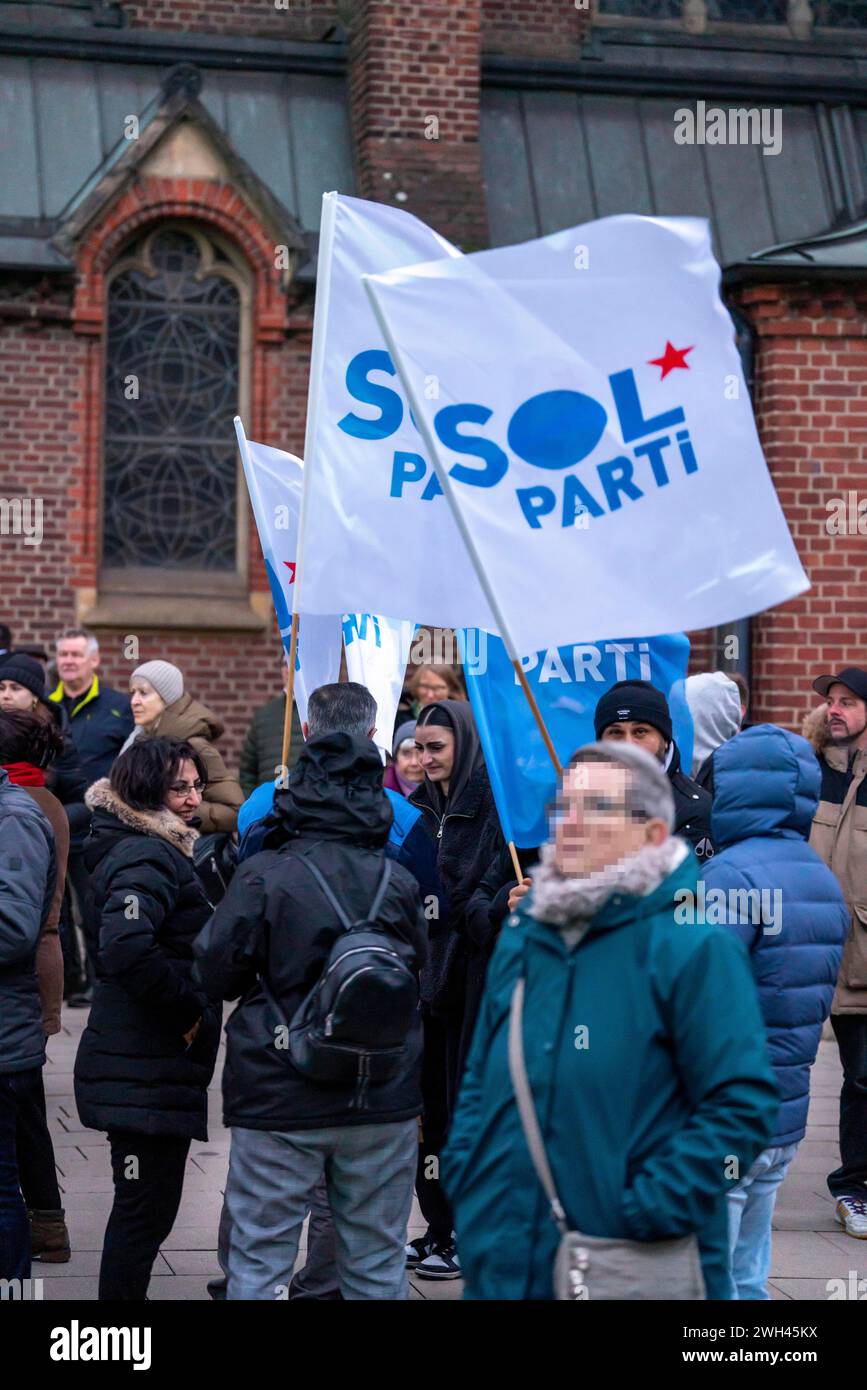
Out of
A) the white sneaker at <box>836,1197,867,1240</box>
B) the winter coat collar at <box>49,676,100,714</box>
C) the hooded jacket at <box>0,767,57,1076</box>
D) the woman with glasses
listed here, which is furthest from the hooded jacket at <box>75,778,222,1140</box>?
the winter coat collar at <box>49,676,100,714</box>

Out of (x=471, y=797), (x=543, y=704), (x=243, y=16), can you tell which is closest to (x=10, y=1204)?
(x=471, y=797)

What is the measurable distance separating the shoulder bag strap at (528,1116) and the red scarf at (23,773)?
3.01 meters

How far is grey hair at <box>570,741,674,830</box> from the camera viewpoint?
320cm

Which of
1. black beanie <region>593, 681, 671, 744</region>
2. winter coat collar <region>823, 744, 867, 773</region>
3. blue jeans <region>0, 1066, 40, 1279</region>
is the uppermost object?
winter coat collar <region>823, 744, 867, 773</region>

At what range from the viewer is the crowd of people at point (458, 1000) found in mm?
3119

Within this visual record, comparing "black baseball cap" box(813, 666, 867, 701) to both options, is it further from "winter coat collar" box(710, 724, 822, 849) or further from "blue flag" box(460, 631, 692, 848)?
"winter coat collar" box(710, 724, 822, 849)

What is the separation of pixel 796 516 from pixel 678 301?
851 cm

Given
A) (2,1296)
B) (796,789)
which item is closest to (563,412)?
(796,789)

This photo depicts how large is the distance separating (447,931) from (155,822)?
126 cm

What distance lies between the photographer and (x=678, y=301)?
4445 mm

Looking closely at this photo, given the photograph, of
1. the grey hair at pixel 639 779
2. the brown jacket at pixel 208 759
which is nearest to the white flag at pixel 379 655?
the brown jacket at pixel 208 759

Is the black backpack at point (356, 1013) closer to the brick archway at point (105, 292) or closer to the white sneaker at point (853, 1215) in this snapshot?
the white sneaker at point (853, 1215)

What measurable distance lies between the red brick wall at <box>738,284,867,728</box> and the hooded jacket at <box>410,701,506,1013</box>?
710 centimetres

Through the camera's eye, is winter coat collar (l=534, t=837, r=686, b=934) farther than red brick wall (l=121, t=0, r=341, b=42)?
No
